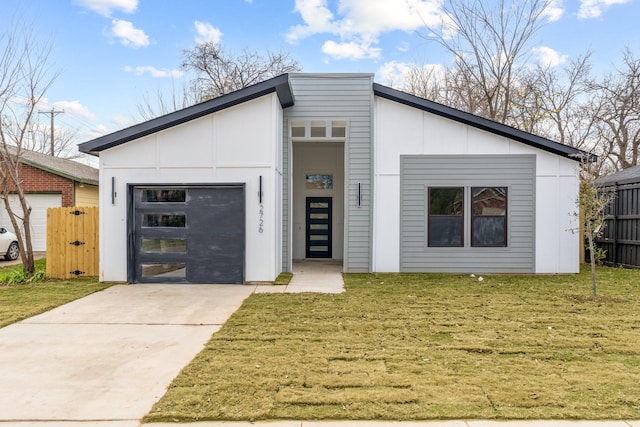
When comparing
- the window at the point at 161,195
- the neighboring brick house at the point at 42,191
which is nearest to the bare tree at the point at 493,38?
the window at the point at 161,195

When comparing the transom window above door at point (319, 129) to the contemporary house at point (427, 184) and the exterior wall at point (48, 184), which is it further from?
the exterior wall at point (48, 184)

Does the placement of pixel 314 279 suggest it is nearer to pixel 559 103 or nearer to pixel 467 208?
pixel 467 208

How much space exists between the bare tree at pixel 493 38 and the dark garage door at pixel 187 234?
12.9 m

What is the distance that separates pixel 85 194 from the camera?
16891 mm

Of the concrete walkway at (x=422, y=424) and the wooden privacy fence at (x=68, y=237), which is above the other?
the wooden privacy fence at (x=68, y=237)

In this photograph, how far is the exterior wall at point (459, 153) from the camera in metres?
10.5

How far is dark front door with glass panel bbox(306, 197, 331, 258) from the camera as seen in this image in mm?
13875

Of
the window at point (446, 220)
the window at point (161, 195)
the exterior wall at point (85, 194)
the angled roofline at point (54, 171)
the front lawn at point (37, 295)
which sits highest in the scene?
the angled roofline at point (54, 171)

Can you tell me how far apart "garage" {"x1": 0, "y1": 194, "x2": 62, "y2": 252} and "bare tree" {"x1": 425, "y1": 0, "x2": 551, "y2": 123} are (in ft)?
52.6

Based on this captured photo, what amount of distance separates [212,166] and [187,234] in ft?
5.09

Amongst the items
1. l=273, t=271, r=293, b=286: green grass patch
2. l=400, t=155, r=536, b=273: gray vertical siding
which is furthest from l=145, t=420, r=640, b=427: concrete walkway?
l=400, t=155, r=536, b=273: gray vertical siding

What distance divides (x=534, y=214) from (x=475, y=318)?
5370 mm

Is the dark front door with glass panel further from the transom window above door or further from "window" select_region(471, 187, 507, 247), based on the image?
"window" select_region(471, 187, 507, 247)

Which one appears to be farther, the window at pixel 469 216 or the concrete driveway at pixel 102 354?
the window at pixel 469 216
